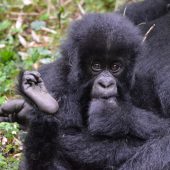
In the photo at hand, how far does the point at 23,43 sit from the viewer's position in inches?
364

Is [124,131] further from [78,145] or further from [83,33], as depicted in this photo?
[83,33]

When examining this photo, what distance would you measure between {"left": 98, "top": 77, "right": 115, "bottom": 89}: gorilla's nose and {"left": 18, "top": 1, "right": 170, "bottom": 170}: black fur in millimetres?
148

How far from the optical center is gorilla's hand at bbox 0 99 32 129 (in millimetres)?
6118

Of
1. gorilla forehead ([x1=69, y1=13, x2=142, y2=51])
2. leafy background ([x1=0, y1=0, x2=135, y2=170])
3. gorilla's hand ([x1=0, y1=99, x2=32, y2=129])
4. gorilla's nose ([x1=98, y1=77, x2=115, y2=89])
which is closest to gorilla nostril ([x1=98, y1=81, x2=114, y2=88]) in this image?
gorilla's nose ([x1=98, y1=77, x2=115, y2=89])

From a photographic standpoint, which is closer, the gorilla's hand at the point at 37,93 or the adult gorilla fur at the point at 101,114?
the gorilla's hand at the point at 37,93

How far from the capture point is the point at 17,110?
6180 millimetres

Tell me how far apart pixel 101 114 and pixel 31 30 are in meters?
4.21

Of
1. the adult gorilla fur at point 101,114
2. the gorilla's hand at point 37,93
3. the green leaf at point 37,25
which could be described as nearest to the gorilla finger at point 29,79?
the gorilla's hand at point 37,93

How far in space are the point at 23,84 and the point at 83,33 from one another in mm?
763

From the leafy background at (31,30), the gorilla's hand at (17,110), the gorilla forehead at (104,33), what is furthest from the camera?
the leafy background at (31,30)

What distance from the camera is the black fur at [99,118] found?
569cm

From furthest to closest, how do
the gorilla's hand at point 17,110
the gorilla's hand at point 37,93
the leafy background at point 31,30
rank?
the leafy background at point 31,30
the gorilla's hand at point 17,110
the gorilla's hand at point 37,93

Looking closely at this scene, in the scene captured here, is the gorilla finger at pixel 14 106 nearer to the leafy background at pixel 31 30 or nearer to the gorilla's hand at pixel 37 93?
the gorilla's hand at pixel 37 93

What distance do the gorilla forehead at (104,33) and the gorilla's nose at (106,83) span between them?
0.29 meters
